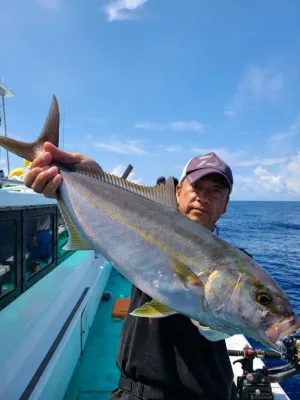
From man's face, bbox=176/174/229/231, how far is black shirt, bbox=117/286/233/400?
983 millimetres

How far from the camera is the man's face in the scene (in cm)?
297

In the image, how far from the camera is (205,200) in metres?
2.96

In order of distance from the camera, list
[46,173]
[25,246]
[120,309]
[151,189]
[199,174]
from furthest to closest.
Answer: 1. [120,309]
2. [25,246]
3. [199,174]
4. [46,173]
5. [151,189]

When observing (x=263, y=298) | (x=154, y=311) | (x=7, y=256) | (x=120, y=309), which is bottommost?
(x=120, y=309)

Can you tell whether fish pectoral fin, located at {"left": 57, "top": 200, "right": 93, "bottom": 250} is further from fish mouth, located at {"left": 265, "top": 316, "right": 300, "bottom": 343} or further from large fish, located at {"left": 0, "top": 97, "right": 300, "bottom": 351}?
fish mouth, located at {"left": 265, "top": 316, "right": 300, "bottom": 343}

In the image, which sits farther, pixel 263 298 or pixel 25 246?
pixel 25 246

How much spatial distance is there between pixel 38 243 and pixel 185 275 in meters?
5.53

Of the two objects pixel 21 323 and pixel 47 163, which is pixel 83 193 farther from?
pixel 21 323

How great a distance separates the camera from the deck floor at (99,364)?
5602 mm

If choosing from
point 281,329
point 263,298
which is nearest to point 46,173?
point 263,298

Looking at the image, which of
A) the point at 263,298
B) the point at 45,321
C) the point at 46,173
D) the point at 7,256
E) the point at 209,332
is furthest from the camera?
the point at 45,321

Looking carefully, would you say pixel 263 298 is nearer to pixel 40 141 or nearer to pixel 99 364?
pixel 40 141

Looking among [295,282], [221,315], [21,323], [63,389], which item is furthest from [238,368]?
[295,282]

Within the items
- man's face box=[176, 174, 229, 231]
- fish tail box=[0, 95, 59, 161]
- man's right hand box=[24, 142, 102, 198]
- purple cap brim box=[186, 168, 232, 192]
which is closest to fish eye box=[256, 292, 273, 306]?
man's face box=[176, 174, 229, 231]
